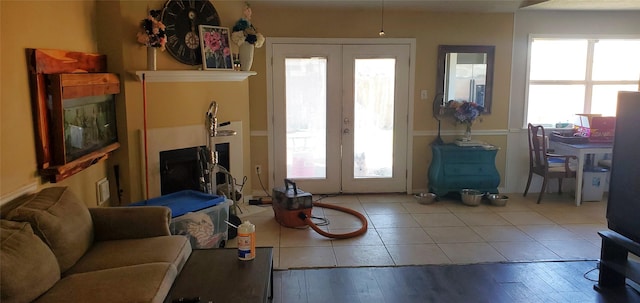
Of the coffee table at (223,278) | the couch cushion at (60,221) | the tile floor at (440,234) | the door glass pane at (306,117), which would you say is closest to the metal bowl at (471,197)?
the tile floor at (440,234)

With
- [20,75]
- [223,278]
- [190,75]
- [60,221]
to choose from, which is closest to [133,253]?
[60,221]

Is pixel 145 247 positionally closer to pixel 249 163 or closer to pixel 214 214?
pixel 214 214

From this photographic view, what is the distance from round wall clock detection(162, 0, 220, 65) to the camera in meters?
4.04

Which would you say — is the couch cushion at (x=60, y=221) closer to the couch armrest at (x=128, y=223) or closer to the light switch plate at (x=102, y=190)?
the couch armrest at (x=128, y=223)

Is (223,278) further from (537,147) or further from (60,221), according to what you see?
(537,147)

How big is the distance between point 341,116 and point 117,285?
3800 mm

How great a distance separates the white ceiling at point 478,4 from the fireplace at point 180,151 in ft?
5.09

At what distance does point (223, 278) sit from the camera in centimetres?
239

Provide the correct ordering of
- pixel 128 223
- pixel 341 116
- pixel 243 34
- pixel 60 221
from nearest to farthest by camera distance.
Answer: pixel 60 221
pixel 128 223
pixel 243 34
pixel 341 116

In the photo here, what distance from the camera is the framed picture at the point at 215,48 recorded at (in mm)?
4285

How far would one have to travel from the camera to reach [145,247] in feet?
8.48

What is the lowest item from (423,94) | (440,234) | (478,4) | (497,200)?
(440,234)

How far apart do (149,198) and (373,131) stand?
274cm

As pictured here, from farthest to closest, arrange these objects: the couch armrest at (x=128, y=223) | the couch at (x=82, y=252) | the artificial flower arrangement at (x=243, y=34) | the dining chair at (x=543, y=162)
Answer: the dining chair at (x=543, y=162) → the artificial flower arrangement at (x=243, y=34) → the couch armrest at (x=128, y=223) → the couch at (x=82, y=252)
